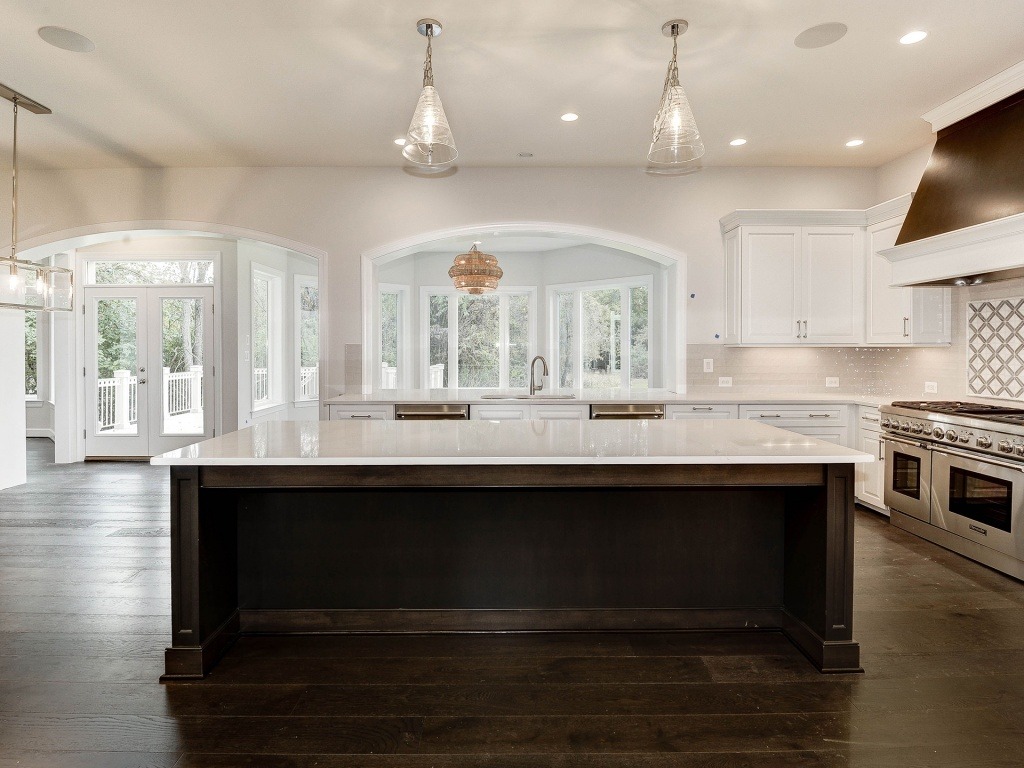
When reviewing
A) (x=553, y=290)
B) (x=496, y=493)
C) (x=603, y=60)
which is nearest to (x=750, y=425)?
(x=496, y=493)

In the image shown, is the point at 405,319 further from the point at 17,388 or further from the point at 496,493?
the point at 496,493

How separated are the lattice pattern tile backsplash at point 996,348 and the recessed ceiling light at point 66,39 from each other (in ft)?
18.9

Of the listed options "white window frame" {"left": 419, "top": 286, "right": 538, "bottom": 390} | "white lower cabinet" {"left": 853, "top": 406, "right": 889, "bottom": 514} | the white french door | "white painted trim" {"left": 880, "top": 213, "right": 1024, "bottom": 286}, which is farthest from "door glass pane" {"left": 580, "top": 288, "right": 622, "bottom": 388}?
the white french door

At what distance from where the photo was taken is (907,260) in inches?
159

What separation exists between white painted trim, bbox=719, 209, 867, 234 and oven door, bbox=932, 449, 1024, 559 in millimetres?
2077

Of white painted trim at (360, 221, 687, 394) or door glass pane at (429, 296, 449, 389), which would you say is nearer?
white painted trim at (360, 221, 687, 394)

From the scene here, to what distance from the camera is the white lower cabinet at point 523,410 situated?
494 cm

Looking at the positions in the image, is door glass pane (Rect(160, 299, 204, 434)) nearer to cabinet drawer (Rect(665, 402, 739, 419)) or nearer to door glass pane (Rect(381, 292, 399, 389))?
door glass pane (Rect(381, 292, 399, 389))

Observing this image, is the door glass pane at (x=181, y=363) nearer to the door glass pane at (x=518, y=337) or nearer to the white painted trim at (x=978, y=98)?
the door glass pane at (x=518, y=337)

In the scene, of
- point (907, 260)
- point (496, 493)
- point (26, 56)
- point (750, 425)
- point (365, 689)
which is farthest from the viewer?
point (907, 260)

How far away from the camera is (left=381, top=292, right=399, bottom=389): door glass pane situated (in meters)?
8.73

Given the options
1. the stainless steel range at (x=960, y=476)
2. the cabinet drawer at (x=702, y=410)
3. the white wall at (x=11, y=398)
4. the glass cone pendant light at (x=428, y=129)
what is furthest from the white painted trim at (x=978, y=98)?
the white wall at (x=11, y=398)

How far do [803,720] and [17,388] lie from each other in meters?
6.47

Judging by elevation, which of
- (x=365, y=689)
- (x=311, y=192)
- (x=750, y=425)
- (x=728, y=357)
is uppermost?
(x=311, y=192)
